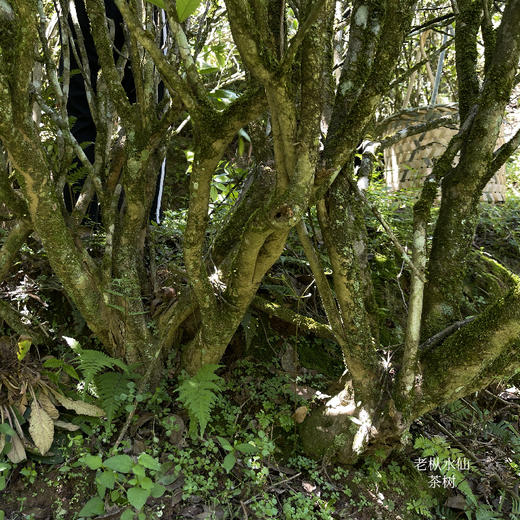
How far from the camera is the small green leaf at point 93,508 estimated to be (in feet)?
7.13

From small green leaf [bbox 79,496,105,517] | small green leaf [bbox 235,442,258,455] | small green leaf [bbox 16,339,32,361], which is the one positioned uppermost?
small green leaf [bbox 16,339,32,361]

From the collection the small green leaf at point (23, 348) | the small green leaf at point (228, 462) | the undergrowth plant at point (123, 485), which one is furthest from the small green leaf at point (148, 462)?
the small green leaf at point (23, 348)

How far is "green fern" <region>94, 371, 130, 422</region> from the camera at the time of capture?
256 centimetres

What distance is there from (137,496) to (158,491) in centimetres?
20

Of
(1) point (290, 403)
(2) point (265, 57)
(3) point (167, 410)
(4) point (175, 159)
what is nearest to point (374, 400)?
(1) point (290, 403)

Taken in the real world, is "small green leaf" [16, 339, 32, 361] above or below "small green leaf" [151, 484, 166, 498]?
above

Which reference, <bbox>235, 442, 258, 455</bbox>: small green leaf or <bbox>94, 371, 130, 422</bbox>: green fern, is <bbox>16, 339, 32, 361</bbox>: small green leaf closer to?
<bbox>94, 371, 130, 422</bbox>: green fern

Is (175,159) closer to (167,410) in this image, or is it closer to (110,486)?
(167,410)

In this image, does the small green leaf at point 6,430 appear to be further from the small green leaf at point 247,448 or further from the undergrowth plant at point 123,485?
the small green leaf at point 247,448

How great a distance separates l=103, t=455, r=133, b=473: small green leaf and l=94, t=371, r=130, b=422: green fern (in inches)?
13.6

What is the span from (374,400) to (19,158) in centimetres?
229

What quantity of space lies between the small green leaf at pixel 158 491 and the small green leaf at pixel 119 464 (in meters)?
0.19

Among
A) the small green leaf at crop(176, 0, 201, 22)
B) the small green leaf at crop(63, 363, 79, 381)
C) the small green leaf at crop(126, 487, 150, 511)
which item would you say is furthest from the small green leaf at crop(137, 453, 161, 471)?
the small green leaf at crop(176, 0, 201, 22)

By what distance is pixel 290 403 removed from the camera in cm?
308
